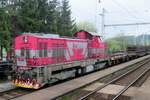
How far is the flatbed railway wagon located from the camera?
13426mm

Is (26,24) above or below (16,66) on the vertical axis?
above

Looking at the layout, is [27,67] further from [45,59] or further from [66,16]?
[66,16]

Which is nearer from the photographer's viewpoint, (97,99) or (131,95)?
(97,99)

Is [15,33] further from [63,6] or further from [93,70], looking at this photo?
[63,6]

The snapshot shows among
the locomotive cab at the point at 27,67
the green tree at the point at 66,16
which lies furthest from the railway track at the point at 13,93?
the green tree at the point at 66,16

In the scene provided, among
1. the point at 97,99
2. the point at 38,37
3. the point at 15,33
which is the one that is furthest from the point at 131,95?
the point at 15,33

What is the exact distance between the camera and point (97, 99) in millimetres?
11188

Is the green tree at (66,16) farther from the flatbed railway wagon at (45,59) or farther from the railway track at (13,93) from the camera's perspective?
the railway track at (13,93)

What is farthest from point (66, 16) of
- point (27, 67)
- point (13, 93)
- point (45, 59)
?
point (13, 93)

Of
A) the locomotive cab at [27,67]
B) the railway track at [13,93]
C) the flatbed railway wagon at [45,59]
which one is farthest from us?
the flatbed railway wagon at [45,59]

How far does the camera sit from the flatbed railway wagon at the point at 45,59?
13426 mm

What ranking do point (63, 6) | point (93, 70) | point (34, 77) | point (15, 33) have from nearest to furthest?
point (34, 77)
point (93, 70)
point (15, 33)
point (63, 6)

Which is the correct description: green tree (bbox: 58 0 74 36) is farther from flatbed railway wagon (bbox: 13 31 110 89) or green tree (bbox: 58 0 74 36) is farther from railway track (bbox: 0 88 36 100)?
railway track (bbox: 0 88 36 100)

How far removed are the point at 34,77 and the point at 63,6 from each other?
4236cm
